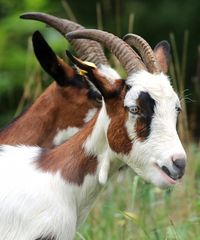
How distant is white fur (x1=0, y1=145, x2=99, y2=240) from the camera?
6.69 meters

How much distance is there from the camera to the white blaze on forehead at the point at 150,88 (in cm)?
644

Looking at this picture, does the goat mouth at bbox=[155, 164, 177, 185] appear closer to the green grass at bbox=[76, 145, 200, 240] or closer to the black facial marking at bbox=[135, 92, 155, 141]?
the black facial marking at bbox=[135, 92, 155, 141]

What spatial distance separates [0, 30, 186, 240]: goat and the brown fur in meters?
1.23

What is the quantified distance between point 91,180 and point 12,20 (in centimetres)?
765

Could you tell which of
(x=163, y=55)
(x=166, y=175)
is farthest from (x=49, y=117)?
(x=166, y=175)

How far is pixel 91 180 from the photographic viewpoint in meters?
6.81

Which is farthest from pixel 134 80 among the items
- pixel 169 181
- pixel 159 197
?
pixel 159 197

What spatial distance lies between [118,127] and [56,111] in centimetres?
196

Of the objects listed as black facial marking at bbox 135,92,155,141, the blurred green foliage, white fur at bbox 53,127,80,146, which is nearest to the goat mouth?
black facial marking at bbox 135,92,155,141

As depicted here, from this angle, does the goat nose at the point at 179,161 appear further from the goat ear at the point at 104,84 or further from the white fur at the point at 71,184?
the goat ear at the point at 104,84

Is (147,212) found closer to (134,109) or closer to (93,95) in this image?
(93,95)

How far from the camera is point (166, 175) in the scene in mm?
6367

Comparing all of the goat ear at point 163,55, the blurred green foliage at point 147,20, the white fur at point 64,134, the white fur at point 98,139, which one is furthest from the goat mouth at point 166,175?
the blurred green foliage at point 147,20

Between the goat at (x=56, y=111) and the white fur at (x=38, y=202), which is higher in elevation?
the white fur at (x=38, y=202)
